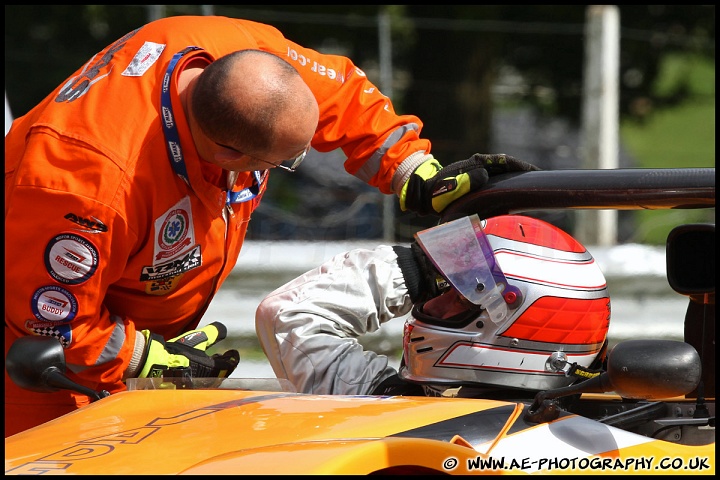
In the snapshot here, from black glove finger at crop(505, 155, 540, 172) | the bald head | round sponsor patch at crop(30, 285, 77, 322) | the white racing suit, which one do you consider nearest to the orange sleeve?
round sponsor patch at crop(30, 285, 77, 322)

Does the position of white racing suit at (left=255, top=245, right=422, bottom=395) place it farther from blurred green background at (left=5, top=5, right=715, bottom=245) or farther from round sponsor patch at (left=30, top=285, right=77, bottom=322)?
blurred green background at (left=5, top=5, right=715, bottom=245)

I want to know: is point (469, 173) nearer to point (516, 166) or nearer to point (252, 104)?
point (516, 166)

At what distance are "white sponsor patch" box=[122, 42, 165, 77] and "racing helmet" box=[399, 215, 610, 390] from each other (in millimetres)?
1084

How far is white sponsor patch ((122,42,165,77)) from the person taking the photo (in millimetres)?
3033

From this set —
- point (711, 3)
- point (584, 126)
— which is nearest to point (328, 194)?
point (584, 126)

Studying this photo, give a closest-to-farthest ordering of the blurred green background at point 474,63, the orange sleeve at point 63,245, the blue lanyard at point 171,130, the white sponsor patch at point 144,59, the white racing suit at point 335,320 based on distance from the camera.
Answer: the white racing suit at point 335,320 → the orange sleeve at point 63,245 → the blue lanyard at point 171,130 → the white sponsor patch at point 144,59 → the blurred green background at point 474,63

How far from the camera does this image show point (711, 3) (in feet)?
38.5

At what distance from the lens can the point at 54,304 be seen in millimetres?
2822

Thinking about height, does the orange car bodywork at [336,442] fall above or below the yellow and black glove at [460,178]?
below

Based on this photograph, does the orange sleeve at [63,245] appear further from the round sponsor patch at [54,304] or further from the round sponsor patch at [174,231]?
the round sponsor patch at [174,231]

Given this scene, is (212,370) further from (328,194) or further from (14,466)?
(328,194)

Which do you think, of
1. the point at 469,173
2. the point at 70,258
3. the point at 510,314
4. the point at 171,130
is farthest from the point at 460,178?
the point at 70,258

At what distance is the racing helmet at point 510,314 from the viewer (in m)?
2.54

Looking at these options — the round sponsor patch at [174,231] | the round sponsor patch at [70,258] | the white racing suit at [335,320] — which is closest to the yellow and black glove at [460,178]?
the white racing suit at [335,320]
